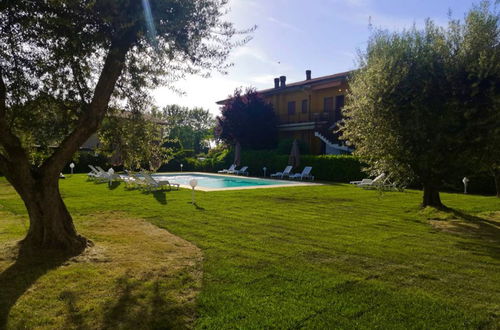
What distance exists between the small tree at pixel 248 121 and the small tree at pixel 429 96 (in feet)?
69.4

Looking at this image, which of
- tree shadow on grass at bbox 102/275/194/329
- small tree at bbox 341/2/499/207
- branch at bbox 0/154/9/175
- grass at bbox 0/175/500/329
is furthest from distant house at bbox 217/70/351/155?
tree shadow on grass at bbox 102/275/194/329


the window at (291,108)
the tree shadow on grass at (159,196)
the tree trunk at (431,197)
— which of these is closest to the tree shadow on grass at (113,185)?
the tree shadow on grass at (159,196)

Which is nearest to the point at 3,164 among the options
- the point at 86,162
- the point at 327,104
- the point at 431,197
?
the point at 431,197

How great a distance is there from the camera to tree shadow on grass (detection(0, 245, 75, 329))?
3886 millimetres

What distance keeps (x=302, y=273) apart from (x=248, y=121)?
1055 inches

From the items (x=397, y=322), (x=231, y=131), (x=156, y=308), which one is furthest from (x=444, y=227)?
(x=231, y=131)

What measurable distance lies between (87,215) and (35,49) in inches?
192

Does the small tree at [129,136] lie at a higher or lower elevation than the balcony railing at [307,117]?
lower

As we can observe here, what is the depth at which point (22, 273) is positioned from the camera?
15.5 feet

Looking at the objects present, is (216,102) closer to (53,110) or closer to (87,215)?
(87,215)

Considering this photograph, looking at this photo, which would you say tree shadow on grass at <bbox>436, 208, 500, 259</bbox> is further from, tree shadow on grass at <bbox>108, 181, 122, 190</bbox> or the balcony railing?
the balcony railing

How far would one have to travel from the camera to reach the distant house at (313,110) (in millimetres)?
28531

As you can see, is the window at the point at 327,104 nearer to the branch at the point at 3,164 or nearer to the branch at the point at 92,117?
the branch at the point at 92,117

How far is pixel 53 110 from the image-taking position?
618 centimetres
